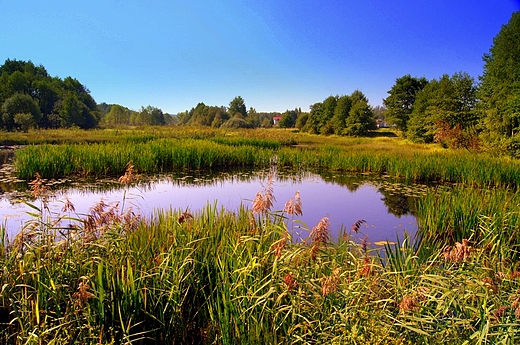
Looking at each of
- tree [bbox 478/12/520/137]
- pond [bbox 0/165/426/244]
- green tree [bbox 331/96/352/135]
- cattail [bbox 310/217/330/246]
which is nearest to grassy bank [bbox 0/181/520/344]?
cattail [bbox 310/217/330/246]

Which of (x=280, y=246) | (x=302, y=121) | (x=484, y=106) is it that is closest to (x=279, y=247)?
(x=280, y=246)

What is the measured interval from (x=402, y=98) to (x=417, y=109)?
6836 millimetres

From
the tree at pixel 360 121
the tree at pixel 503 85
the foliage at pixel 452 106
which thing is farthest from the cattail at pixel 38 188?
the tree at pixel 360 121

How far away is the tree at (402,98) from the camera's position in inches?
1484

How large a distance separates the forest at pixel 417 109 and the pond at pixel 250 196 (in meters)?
10.8

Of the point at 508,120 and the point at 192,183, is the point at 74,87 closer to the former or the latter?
the point at 192,183

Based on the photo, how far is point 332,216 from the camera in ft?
24.4

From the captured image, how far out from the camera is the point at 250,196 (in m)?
9.09

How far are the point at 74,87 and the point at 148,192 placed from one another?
58.1 metres

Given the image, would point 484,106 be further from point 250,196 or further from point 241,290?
point 241,290

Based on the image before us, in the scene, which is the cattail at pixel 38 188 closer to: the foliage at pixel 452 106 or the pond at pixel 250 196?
the pond at pixel 250 196

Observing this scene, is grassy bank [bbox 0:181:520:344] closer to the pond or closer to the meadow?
the meadow

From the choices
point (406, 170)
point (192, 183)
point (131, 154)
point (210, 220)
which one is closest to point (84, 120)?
point (131, 154)

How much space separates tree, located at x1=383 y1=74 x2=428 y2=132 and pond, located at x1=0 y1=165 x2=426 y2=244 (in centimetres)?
2760
